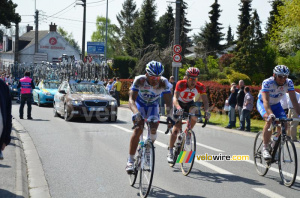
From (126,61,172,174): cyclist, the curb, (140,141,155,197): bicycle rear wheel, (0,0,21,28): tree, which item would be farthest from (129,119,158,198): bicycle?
(0,0,21,28): tree

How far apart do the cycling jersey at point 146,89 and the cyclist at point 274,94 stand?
68.4 inches

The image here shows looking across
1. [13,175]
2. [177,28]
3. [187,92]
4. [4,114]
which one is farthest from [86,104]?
[4,114]

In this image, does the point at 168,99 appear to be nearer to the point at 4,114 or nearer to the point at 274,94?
the point at 274,94

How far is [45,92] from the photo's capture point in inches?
973

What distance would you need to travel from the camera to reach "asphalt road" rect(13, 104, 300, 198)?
644 centimetres

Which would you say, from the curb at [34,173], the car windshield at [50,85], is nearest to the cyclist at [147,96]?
the curb at [34,173]

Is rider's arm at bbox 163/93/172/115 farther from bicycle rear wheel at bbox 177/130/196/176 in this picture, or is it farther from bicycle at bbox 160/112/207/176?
bicycle rear wheel at bbox 177/130/196/176

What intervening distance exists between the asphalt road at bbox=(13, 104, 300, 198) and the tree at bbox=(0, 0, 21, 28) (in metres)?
29.0

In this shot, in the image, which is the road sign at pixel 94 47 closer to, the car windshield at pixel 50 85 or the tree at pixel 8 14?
the tree at pixel 8 14

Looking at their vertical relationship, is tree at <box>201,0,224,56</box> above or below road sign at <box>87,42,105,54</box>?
above

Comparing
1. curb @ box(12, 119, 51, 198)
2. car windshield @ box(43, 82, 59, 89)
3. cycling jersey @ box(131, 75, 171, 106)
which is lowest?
curb @ box(12, 119, 51, 198)

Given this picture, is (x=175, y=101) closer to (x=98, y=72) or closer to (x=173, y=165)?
(x=173, y=165)

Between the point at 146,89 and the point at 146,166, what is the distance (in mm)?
1271

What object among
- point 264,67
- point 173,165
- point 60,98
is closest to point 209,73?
point 264,67
